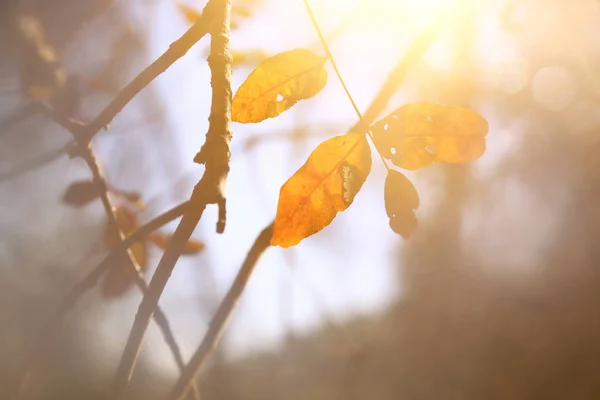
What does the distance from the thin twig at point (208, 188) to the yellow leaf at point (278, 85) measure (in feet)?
0.34

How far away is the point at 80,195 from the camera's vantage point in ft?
4.34

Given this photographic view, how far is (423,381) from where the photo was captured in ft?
29.2

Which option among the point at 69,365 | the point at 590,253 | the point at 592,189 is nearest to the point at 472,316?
the point at 590,253

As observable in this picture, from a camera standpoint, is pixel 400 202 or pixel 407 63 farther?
pixel 407 63

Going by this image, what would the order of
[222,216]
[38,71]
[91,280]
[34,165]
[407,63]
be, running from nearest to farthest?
1. [222,216]
2. [91,280]
3. [407,63]
4. [34,165]
5. [38,71]

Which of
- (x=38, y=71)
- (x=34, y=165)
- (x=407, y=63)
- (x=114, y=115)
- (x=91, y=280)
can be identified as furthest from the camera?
(x=38, y=71)

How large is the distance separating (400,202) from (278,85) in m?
0.28

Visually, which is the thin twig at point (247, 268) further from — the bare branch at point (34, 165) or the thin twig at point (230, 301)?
the bare branch at point (34, 165)

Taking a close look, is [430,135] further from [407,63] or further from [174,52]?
[174,52]

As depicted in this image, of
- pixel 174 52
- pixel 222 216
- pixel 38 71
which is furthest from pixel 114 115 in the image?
pixel 38 71

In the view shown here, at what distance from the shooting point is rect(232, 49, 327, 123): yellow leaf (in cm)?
75

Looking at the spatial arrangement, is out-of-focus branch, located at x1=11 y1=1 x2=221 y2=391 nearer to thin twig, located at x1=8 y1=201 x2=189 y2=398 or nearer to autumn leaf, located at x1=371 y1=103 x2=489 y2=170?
thin twig, located at x1=8 y1=201 x2=189 y2=398

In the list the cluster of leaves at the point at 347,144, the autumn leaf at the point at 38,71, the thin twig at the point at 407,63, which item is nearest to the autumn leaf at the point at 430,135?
the cluster of leaves at the point at 347,144

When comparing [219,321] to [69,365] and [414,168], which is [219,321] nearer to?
[414,168]
